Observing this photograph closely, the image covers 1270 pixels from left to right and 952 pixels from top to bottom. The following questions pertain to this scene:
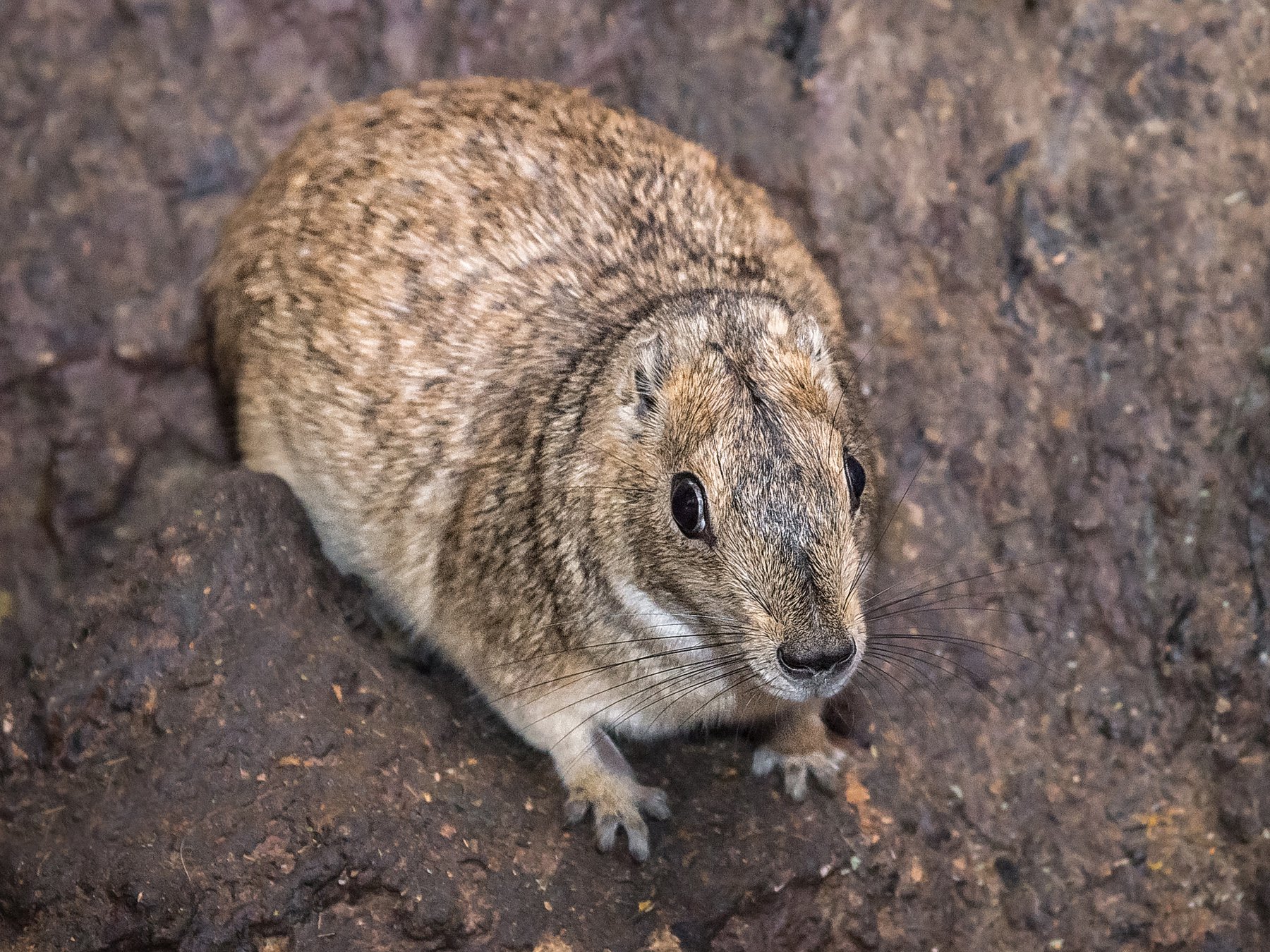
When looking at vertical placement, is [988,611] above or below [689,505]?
below

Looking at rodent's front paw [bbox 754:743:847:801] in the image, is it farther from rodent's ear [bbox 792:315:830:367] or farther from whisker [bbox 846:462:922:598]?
rodent's ear [bbox 792:315:830:367]

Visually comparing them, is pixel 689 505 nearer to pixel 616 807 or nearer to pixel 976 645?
pixel 616 807

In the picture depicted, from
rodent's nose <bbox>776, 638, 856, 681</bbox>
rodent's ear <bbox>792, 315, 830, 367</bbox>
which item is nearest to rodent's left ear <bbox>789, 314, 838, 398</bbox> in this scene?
rodent's ear <bbox>792, 315, 830, 367</bbox>

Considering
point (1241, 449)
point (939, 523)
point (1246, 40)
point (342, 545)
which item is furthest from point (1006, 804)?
point (1246, 40)

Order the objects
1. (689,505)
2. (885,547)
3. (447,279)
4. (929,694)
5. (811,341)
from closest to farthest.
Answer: (689,505)
(811,341)
(447,279)
(929,694)
(885,547)

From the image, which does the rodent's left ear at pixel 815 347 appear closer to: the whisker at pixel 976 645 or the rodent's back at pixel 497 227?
the rodent's back at pixel 497 227

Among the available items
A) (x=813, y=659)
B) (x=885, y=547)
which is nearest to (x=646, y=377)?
(x=813, y=659)
